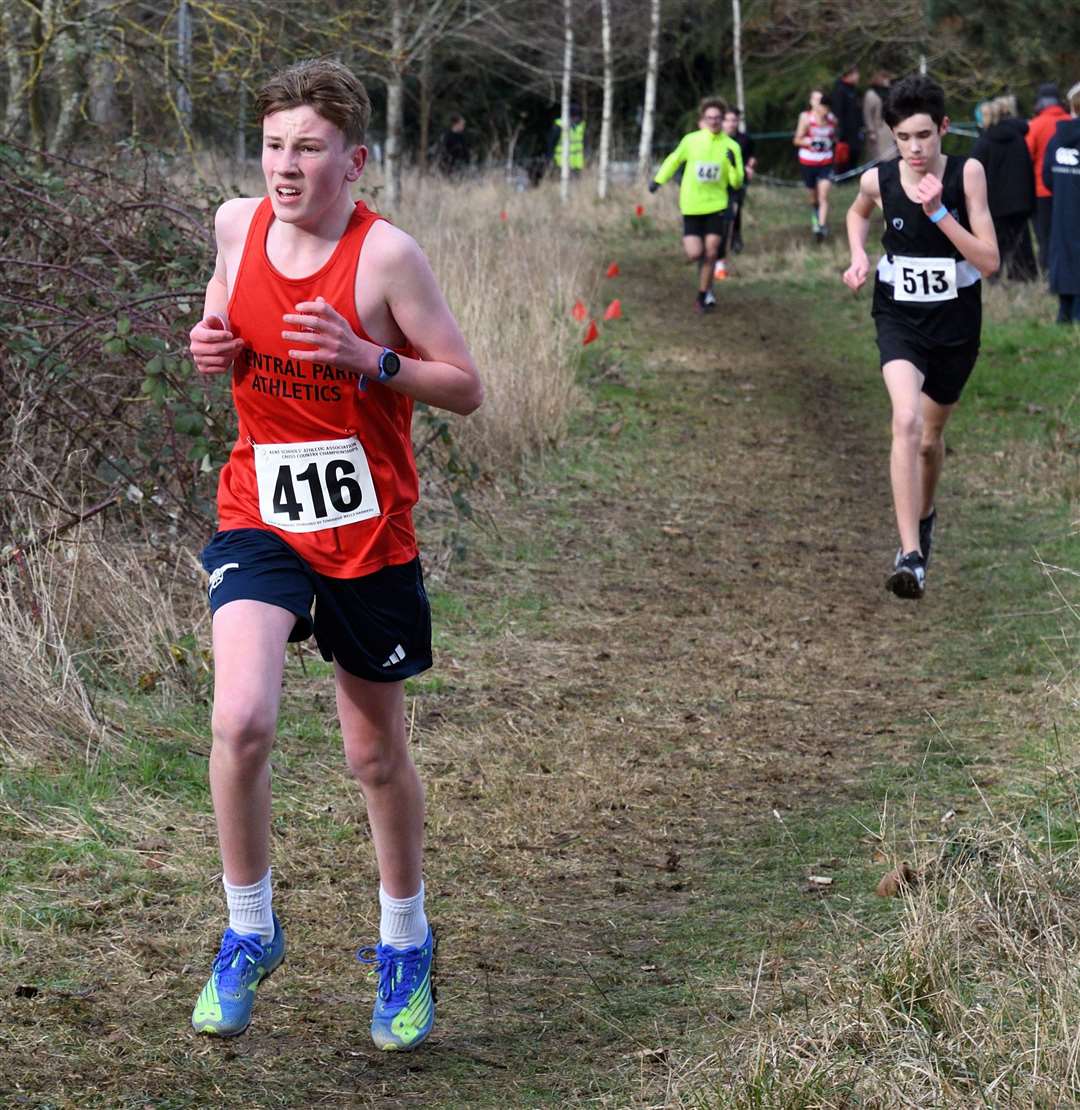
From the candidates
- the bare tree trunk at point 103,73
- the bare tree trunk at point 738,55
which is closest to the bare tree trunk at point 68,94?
the bare tree trunk at point 103,73

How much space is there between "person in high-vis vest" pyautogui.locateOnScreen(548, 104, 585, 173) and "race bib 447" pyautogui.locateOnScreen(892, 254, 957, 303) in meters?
21.5

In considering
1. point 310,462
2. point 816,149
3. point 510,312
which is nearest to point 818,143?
point 816,149

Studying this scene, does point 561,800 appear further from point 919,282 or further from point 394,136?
point 394,136

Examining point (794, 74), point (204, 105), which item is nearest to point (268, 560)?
point (204, 105)

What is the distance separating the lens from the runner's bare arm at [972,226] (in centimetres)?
625

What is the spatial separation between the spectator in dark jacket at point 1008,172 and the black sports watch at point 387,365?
13.1 metres

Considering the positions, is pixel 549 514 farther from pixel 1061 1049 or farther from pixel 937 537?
pixel 1061 1049

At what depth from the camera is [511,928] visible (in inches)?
155

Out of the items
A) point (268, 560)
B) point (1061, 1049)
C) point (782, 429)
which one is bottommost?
point (782, 429)

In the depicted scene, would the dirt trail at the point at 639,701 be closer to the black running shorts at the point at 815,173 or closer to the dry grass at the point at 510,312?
Answer: the dry grass at the point at 510,312

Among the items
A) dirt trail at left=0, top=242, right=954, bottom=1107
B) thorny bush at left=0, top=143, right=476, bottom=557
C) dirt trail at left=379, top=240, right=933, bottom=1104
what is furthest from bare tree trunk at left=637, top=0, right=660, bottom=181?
thorny bush at left=0, top=143, right=476, bottom=557

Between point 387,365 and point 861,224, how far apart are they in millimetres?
4549

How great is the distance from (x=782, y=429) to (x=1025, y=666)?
16.3 feet

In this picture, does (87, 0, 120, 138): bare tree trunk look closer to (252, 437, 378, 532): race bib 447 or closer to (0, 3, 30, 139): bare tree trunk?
(0, 3, 30, 139): bare tree trunk
